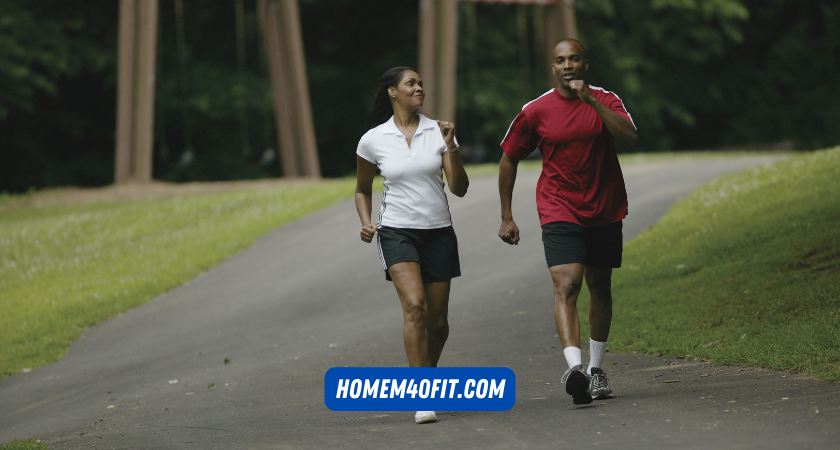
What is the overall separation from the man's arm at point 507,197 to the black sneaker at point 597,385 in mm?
967

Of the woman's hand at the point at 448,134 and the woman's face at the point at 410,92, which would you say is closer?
the woman's hand at the point at 448,134

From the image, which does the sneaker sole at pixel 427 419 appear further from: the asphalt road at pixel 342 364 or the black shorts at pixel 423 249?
the black shorts at pixel 423 249

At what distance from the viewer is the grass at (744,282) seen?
758 cm

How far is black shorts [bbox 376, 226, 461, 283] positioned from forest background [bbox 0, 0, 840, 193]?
2422 cm

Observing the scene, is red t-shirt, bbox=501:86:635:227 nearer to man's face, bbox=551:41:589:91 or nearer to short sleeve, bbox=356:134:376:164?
man's face, bbox=551:41:589:91

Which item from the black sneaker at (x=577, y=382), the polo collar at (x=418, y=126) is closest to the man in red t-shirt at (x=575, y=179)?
the black sneaker at (x=577, y=382)

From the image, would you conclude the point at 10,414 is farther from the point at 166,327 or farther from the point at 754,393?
the point at 754,393

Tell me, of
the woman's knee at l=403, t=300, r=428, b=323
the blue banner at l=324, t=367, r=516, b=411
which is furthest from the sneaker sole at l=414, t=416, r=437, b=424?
the woman's knee at l=403, t=300, r=428, b=323

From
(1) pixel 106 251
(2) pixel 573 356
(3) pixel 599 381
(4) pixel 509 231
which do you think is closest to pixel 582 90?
(4) pixel 509 231

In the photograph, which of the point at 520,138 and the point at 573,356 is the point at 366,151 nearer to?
the point at 520,138

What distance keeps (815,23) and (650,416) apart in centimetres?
3928

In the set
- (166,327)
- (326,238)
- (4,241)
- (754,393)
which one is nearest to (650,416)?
(754,393)

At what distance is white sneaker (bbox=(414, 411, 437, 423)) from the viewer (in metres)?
6.03

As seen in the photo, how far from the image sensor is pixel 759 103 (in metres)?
40.6
